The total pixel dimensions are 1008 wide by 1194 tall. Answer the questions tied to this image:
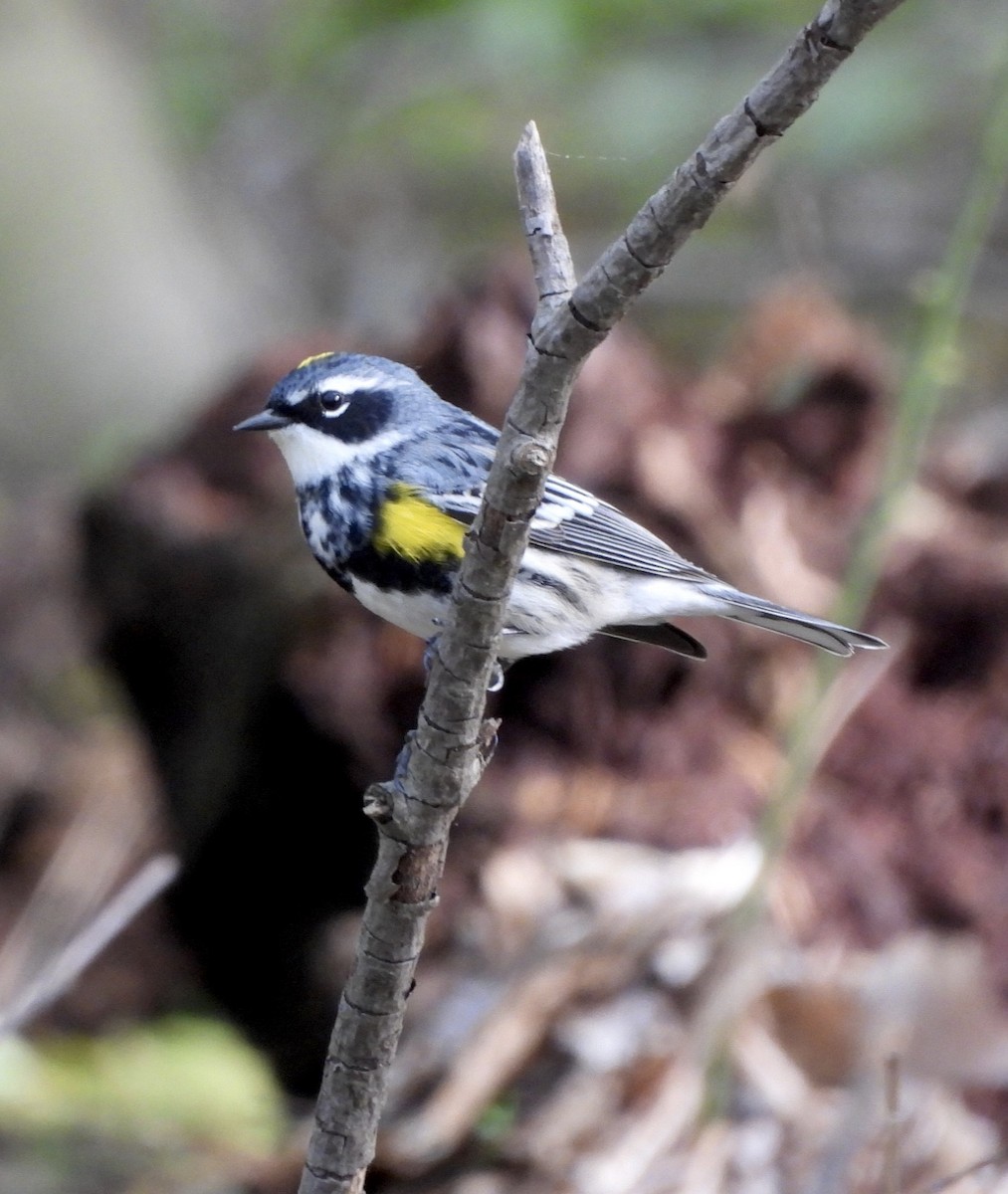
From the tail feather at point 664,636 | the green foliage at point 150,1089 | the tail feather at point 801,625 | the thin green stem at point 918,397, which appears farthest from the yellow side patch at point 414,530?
the green foliage at point 150,1089

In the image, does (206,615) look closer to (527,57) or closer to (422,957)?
(422,957)

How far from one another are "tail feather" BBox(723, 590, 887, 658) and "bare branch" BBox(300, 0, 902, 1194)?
32.2 inches

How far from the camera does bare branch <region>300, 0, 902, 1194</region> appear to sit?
4.52ft

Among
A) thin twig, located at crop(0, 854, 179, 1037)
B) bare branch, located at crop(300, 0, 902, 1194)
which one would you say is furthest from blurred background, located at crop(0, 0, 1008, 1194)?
bare branch, located at crop(300, 0, 902, 1194)

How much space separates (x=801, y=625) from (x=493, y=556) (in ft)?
3.63

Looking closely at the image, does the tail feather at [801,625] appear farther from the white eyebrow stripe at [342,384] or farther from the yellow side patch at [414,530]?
the white eyebrow stripe at [342,384]

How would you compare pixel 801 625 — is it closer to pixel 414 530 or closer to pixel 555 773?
pixel 414 530

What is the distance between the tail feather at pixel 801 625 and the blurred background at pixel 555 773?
652 mm

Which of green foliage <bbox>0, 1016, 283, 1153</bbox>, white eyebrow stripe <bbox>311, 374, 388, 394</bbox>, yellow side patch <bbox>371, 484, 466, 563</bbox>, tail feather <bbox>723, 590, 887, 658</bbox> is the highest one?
white eyebrow stripe <bbox>311, 374, 388, 394</bbox>

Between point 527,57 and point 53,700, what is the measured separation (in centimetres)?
371

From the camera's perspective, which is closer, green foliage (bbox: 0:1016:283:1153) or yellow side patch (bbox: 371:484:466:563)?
yellow side patch (bbox: 371:484:466:563)

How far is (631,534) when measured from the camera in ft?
8.95

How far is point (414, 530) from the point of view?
7.91ft

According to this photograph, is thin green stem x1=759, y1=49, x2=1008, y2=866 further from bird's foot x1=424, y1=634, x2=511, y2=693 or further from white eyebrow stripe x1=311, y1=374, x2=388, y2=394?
white eyebrow stripe x1=311, y1=374, x2=388, y2=394
